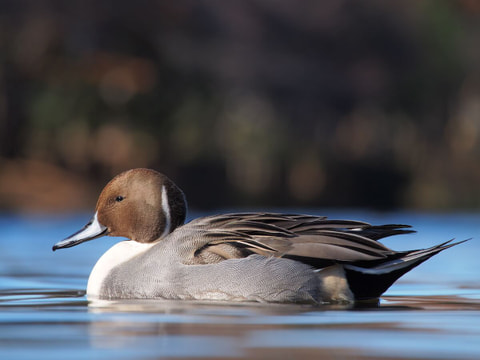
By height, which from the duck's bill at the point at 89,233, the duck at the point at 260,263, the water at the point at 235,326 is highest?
the duck's bill at the point at 89,233

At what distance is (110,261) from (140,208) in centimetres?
37

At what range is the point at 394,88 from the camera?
65.2 feet

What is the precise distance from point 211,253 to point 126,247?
68 cm

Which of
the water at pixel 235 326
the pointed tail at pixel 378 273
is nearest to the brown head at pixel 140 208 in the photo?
the water at pixel 235 326

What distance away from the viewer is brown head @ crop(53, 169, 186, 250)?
5.74 m

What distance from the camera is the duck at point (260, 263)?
16.7ft

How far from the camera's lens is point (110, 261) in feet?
18.3

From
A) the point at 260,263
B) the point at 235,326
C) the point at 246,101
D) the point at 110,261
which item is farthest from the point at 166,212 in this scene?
the point at 246,101

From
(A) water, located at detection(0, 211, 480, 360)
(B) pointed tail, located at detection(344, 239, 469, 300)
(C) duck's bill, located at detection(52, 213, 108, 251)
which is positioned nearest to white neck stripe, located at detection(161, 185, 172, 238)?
(C) duck's bill, located at detection(52, 213, 108, 251)

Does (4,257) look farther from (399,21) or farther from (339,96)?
(399,21)

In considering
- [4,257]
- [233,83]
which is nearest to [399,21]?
[233,83]

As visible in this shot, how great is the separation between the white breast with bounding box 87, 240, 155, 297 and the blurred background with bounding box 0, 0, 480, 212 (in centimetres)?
1149

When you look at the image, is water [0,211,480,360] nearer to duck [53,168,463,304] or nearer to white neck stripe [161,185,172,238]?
duck [53,168,463,304]

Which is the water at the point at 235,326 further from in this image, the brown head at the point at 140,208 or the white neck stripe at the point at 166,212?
the white neck stripe at the point at 166,212
